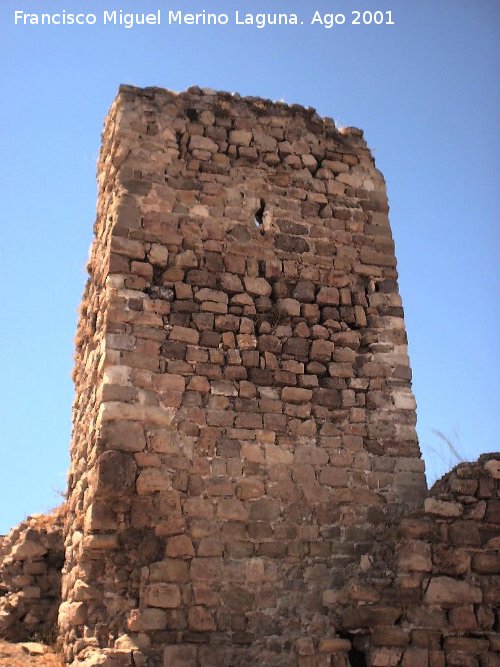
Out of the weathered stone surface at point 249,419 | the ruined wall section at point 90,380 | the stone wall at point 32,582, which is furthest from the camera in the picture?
the stone wall at point 32,582

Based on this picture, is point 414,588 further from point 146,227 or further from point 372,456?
point 146,227

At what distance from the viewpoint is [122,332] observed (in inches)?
233

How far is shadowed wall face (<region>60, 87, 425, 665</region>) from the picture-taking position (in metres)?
5.43

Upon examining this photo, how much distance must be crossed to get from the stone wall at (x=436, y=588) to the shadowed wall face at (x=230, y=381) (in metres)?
0.35

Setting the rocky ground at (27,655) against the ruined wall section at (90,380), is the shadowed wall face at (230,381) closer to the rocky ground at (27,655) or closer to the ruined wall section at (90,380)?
the ruined wall section at (90,380)

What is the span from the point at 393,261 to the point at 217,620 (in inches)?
140

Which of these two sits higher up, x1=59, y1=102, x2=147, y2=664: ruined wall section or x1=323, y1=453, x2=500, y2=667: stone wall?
x1=59, y1=102, x2=147, y2=664: ruined wall section

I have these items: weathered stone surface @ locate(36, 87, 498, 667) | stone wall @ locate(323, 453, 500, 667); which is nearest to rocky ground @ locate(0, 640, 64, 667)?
weathered stone surface @ locate(36, 87, 498, 667)

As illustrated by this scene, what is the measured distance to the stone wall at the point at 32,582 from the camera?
20.6 feet

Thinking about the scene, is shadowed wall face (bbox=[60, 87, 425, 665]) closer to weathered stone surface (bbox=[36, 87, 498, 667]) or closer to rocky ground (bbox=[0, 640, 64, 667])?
weathered stone surface (bbox=[36, 87, 498, 667])

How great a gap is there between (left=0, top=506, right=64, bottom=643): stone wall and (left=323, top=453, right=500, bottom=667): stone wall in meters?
2.38

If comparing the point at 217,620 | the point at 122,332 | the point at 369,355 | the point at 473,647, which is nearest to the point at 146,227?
the point at 122,332

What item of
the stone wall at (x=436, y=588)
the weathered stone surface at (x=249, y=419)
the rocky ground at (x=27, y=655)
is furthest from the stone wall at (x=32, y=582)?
the stone wall at (x=436, y=588)

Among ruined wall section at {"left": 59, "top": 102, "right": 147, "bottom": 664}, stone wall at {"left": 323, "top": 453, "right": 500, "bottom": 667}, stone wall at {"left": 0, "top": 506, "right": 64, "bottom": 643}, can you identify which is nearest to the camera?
stone wall at {"left": 323, "top": 453, "right": 500, "bottom": 667}
